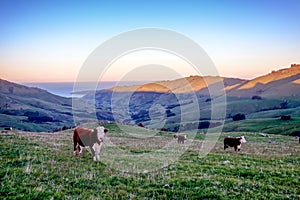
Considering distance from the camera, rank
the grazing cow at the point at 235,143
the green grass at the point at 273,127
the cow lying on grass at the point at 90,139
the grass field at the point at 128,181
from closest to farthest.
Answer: the grass field at the point at 128,181
the cow lying on grass at the point at 90,139
the grazing cow at the point at 235,143
the green grass at the point at 273,127

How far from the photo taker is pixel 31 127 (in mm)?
170250

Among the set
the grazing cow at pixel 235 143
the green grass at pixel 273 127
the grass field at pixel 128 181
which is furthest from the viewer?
the green grass at pixel 273 127

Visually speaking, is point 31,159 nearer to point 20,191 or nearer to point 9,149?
point 9,149

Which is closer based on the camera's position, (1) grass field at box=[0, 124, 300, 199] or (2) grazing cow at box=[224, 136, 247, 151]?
(1) grass field at box=[0, 124, 300, 199]

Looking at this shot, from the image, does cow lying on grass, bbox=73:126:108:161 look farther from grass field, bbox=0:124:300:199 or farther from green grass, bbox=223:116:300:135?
green grass, bbox=223:116:300:135

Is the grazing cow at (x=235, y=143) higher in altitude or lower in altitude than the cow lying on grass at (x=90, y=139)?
lower

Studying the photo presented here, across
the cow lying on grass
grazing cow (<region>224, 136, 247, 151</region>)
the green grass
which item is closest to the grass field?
the cow lying on grass

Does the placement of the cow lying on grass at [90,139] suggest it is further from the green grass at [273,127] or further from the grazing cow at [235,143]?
the green grass at [273,127]

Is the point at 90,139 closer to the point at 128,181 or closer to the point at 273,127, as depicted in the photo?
the point at 128,181

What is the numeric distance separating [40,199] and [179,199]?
504cm

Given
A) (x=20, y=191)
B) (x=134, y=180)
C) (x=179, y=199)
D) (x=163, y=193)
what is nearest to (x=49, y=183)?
(x=20, y=191)

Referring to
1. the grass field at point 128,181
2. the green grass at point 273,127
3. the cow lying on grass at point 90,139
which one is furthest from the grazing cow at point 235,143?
the green grass at point 273,127

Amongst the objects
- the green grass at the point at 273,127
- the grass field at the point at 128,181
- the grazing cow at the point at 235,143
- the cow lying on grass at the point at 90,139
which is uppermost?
the cow lying on grass at the point at 90,139

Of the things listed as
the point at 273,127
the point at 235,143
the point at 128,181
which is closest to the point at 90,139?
the point at 128,181
